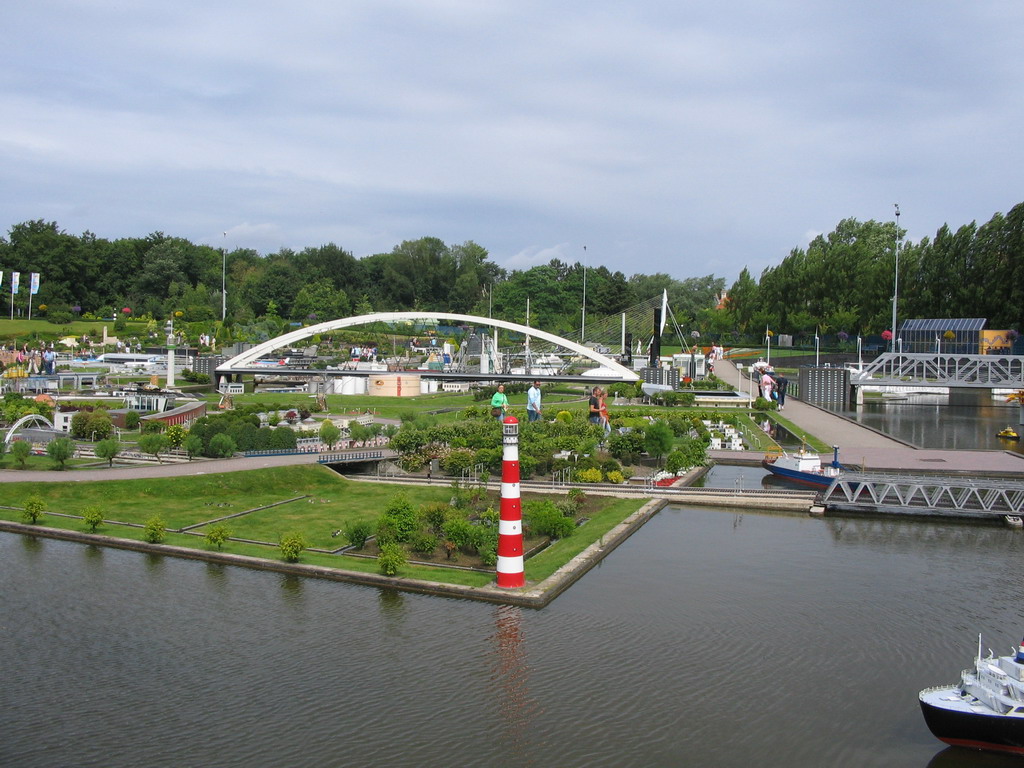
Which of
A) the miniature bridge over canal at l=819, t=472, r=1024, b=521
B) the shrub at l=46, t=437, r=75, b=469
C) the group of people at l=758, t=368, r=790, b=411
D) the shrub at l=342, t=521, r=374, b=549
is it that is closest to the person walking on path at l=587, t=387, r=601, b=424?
the miniature bridge over canal at l=819, t=472, r=1024, b=521

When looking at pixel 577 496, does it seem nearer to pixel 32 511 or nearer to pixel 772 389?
pixel 32 511

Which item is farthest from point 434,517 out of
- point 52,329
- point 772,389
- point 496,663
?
point 52,329

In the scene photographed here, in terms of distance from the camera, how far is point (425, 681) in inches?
721

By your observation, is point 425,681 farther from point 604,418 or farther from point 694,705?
point 604,418

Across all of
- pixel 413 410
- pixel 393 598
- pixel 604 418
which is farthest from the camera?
pixel 413 410

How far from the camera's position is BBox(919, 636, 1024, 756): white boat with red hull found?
52.1ft

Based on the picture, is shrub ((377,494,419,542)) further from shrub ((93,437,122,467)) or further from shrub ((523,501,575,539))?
shrub ((93,437,122,467))

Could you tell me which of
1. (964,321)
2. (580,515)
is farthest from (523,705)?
(964,321)

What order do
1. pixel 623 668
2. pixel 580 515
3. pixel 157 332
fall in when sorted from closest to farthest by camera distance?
pixel 623 668, pixel 580 515, pixel 157 332

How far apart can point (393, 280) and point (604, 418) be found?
288ft

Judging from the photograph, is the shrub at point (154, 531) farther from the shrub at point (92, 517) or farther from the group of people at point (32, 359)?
the group of people at point (32, 359)

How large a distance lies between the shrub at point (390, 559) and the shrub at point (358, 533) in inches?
84.9

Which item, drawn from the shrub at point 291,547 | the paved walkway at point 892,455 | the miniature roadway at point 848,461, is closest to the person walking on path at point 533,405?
the paved walkway at point 892,455

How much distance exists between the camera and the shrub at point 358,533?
86.2 ft
